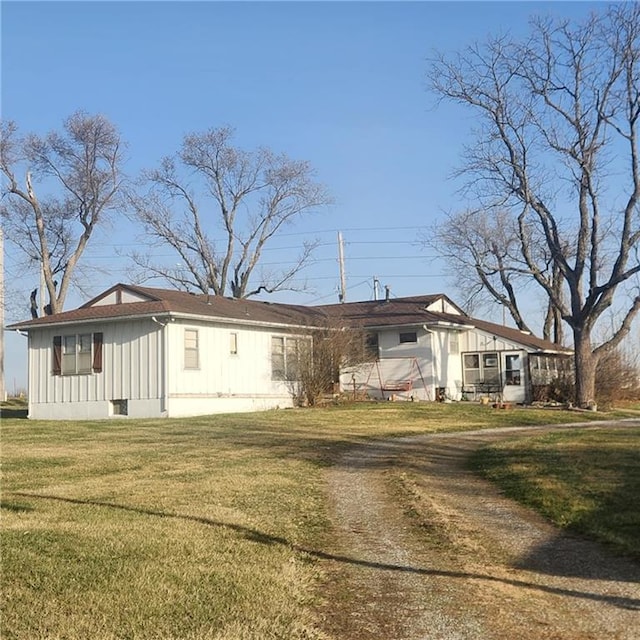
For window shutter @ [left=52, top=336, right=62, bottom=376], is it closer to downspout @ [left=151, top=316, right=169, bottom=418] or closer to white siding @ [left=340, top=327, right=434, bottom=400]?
downspout @ [left=151, top=316, right=169, bottom=418]

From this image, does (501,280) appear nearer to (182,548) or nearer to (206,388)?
(206,388)

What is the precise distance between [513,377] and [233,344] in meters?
13.1

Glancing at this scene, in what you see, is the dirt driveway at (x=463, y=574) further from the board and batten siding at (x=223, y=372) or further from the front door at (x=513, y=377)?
the front door at (x=513, y=377)

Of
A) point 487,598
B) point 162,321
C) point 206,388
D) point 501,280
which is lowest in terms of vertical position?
point 487,598

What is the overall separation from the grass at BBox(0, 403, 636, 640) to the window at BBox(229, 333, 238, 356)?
10027mm

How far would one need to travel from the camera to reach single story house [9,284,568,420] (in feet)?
82.2

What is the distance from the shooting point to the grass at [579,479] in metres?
8.85

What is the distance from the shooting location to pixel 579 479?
11695 millimetres

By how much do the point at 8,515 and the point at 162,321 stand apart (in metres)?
16.4

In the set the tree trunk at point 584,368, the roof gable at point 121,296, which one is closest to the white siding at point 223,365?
the roof gable at point 121,296

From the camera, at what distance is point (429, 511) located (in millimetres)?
9617

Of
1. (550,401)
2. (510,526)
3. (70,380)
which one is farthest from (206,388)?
(510,526)

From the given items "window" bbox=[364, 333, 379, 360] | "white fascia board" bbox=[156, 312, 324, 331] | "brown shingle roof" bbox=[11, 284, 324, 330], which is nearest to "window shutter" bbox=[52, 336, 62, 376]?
"brown shingle roof" bbox=[11, 284, 324, 330]

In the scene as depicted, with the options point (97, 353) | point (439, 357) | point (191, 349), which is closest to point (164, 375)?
→ point (191, 349)
